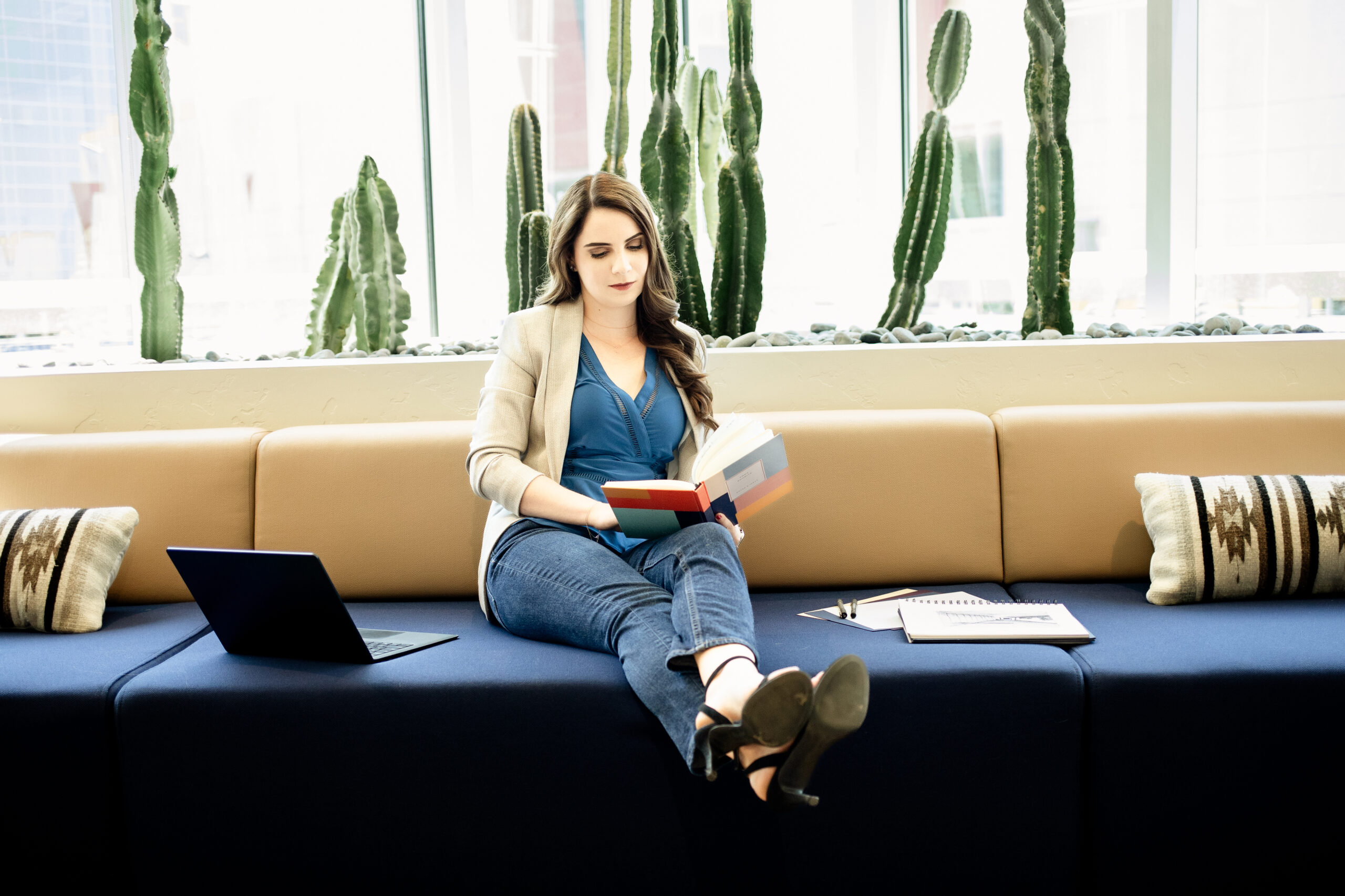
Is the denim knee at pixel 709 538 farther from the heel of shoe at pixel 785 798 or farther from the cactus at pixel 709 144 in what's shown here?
the cactus at pixel 709 144

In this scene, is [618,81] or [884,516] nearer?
[884,516]

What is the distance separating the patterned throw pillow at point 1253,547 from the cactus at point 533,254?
1.58 m

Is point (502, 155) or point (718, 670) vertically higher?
point (502, 155)

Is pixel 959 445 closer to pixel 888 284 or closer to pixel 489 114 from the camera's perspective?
pixel 888 284

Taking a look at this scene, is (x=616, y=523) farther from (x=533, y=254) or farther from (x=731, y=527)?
(x=533, y=254)

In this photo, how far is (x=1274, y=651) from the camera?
4.65 feet

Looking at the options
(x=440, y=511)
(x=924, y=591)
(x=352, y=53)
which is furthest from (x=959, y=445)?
(x=352, y=53)

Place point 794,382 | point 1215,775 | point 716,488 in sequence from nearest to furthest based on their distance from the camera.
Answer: point 1215,775
point 716,488
point 794,382

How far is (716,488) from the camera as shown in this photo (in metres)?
1.50

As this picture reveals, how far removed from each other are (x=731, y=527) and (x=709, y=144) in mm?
1521

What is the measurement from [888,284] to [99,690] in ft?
9.12

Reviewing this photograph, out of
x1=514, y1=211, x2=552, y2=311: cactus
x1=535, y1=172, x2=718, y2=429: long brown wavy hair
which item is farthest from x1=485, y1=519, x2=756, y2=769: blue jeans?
x1=514, y1=211, x2=552, y2=311: cactus

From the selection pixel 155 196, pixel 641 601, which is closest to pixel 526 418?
pixel 641 601

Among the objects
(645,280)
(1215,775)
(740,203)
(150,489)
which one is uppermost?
(740,203)
